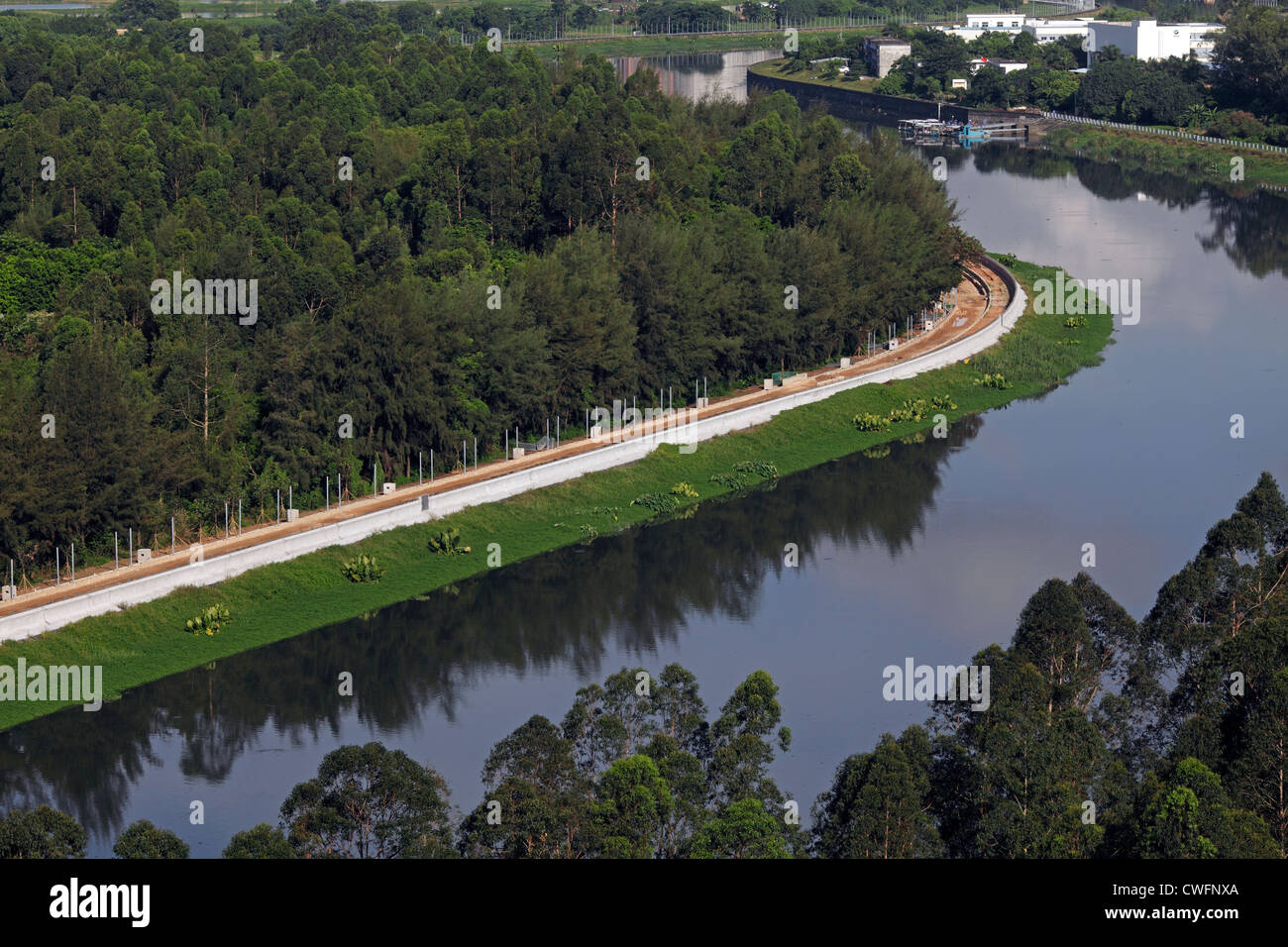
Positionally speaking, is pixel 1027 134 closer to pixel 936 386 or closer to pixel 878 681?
pixel 936 386

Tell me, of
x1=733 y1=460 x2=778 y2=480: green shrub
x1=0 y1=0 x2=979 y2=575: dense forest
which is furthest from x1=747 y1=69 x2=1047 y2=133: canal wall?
x1=733 y1=460 x2=778 y2=480: green shrub

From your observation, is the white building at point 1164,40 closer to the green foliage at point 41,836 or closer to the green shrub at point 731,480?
the green shrub at point 731,480

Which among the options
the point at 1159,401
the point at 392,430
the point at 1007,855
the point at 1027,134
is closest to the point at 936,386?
the point at 1159,401

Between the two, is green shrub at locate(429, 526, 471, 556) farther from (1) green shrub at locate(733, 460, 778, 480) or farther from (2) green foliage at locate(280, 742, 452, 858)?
(2) green foliage at locate(280, 742, 452, 858)

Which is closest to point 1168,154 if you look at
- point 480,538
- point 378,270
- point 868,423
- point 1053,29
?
point 1053,29

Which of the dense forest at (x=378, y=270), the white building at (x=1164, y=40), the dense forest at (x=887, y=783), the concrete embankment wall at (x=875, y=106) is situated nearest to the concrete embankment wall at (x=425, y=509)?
the dense forest at (x=378, y=270)
